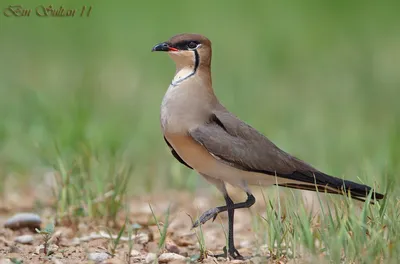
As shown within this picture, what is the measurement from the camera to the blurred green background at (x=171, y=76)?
7309mm

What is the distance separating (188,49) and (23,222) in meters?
1.43

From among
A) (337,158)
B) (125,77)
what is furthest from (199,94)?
(125,77)

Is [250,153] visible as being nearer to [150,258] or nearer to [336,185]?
[336,185]

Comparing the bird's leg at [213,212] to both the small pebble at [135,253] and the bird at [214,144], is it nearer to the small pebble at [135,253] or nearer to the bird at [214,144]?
the bird at [214,144]

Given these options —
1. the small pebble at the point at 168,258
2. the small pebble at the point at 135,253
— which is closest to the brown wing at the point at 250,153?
the small pebble at the point at 168,258

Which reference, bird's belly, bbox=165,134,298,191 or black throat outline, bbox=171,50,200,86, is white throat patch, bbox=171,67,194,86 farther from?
bird's belly, bbox=165,134,298,191

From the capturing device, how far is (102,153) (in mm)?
6688

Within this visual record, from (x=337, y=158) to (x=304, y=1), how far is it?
611cm

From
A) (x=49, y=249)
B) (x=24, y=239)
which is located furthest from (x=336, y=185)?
(x=24, y=239)

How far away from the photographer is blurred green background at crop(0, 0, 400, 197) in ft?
24.0

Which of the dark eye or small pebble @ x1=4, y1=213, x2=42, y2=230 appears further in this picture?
small pebble @ x1=4, y1=213, x2=42, y2=230

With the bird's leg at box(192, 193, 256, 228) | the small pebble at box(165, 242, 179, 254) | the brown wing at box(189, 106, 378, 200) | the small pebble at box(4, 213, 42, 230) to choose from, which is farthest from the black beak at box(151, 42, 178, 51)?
the small pebble at box(4, 213, 42, 230)

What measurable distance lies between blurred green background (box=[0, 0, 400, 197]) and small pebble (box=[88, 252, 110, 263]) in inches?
46.3

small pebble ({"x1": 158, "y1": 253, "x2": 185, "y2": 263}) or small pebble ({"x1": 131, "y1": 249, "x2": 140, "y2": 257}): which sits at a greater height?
small pebble ({"x1": 158, "y1": 253, "x2": 185, "y2": 263})
